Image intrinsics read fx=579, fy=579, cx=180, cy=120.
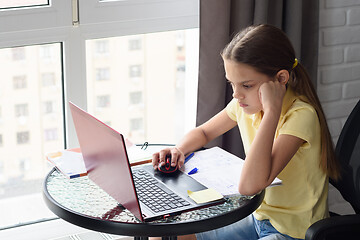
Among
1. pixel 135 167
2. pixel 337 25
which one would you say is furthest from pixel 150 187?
pixel 337 25

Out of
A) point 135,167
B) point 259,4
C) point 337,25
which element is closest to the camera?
point 135,167

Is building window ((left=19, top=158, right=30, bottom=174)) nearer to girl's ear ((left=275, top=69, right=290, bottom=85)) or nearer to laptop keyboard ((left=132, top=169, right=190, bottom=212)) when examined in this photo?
laptop keyboard ((left=132, top=169, right=190, bottom=212))

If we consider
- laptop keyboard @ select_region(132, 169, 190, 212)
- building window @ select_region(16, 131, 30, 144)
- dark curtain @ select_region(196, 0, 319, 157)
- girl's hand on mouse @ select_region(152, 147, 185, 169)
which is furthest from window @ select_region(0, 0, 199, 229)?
laptop keyboard @ select_region(132, 169, 190, 212)

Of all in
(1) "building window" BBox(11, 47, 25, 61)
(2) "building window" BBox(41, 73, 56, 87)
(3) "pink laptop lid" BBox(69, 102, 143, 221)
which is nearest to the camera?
(3) "pink laptop lid" BBox(69, 102, 143, 221)

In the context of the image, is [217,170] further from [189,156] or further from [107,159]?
[107,159]

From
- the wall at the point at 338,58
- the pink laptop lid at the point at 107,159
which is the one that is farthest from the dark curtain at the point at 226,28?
the pink laptop lid at the point at 107,159

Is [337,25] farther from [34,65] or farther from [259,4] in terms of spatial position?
[34,65]

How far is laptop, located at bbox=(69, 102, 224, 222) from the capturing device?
4.50ft

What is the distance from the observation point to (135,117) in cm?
260

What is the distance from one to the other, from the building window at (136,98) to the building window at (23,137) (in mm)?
488

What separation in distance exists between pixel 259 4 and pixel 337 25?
510 millimetres

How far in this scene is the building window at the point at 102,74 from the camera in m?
2.41

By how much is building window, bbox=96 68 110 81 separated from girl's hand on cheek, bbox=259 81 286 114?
37.5 inches

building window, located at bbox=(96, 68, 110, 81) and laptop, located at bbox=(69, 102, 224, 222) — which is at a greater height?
building window, located at bbox=(96, 68, 110, 81)
